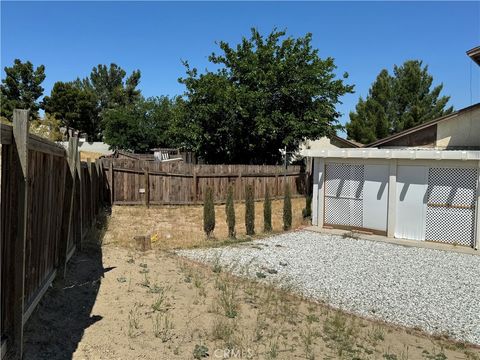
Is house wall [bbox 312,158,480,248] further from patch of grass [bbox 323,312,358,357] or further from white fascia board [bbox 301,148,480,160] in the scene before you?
patch of grass [bbox 323,312,358,357]

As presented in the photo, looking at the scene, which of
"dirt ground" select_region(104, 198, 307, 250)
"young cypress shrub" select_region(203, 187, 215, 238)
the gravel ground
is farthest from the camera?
"young cypress shrub" select_region(203, 187, 215, 238)

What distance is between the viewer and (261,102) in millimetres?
24016

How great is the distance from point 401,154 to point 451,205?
6.18ft

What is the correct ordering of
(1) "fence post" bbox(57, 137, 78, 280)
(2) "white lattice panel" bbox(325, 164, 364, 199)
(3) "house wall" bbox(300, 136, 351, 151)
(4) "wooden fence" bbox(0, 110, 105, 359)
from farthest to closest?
1. (3) "house wall" bbox(300, 136, 351, 151)
2. (2) "white lattice panel" bbox(325, 164, 364, 199)
3. (1) "fence post" bbox(57, 137, 78, 280)
4. (4) "wooden fence" bbox(0, 110, 105, 359)

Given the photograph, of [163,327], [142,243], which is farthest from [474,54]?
[163,327]

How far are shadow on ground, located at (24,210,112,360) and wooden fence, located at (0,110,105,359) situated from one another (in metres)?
0.16

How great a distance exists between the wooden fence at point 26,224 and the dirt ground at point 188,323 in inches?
11.6

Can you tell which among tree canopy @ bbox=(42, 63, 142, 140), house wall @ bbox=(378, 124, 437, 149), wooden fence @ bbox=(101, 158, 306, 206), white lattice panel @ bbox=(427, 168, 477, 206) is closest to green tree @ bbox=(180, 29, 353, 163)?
wooden fence @ bbox=(101, 158, 306, 206)

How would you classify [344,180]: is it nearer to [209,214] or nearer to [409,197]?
[409,197]

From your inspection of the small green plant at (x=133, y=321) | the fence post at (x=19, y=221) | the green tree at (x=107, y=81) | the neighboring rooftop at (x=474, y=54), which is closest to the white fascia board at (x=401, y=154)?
the neighboring rooftop at (x=474, y=54)

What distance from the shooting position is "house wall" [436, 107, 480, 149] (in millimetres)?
15227

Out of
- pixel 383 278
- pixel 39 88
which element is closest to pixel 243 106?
pixel 383 278

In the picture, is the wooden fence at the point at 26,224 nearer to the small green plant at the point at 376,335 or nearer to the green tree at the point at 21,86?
the small green plant at the point at 376,335

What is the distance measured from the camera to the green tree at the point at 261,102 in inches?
943
